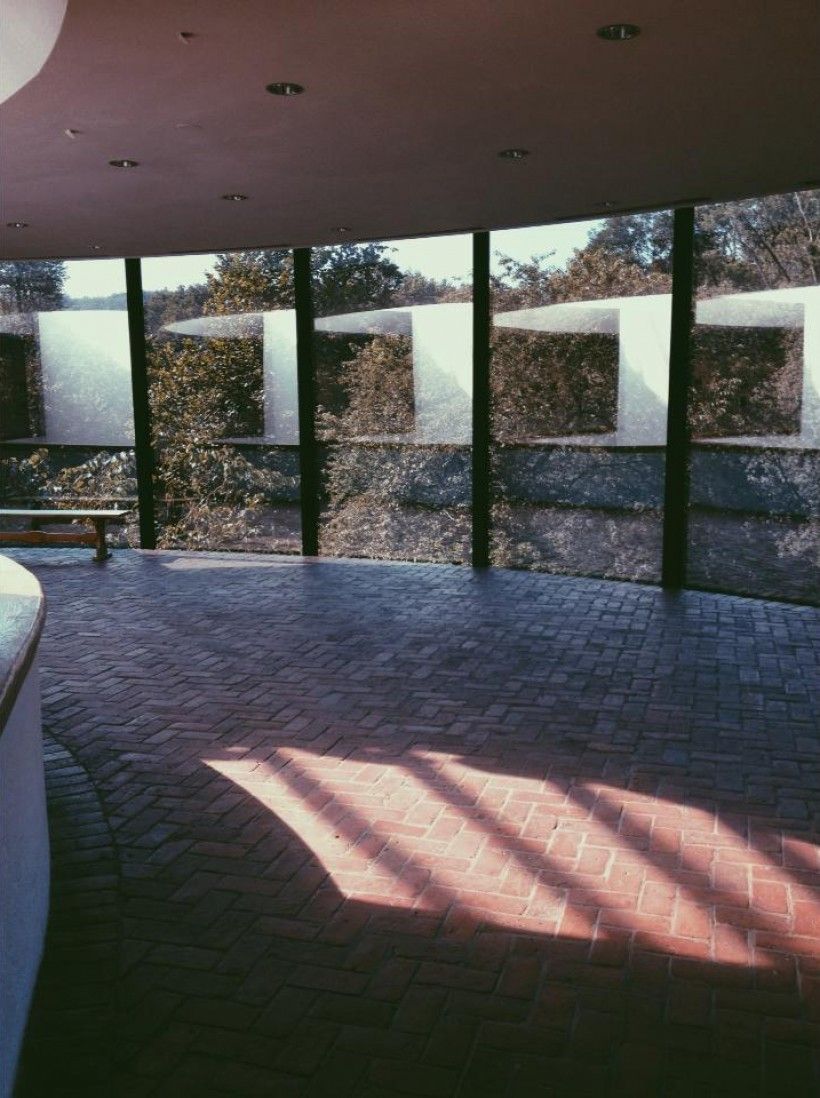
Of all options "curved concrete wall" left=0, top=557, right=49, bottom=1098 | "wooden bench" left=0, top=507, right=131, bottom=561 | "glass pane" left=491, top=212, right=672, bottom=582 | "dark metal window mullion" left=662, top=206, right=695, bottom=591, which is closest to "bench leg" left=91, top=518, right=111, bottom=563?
"wooden bench" left=0, top=507, right=131, bottom=561

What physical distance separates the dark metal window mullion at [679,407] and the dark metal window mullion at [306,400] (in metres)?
3.69

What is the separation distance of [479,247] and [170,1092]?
7797 millimetres

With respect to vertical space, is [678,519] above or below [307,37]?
below

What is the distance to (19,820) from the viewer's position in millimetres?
2691

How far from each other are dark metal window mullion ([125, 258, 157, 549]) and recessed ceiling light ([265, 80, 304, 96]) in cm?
624

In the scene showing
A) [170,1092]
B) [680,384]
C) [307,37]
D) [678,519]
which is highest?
[307,37]

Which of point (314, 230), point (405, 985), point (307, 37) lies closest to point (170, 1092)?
point (405, 985)

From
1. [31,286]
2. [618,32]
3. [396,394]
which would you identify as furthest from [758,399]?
[31,286]

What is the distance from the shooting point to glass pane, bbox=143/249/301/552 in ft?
33.0

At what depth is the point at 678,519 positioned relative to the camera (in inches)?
321

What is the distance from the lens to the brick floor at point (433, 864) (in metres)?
2.59

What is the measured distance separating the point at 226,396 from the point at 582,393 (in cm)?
391

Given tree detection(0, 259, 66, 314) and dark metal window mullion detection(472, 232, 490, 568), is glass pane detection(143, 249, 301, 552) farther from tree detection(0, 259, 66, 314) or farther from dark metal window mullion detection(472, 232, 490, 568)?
dark metal window mullion detection(472, 232, 490, 568)

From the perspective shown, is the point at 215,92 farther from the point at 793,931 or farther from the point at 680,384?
the point at 680,384
